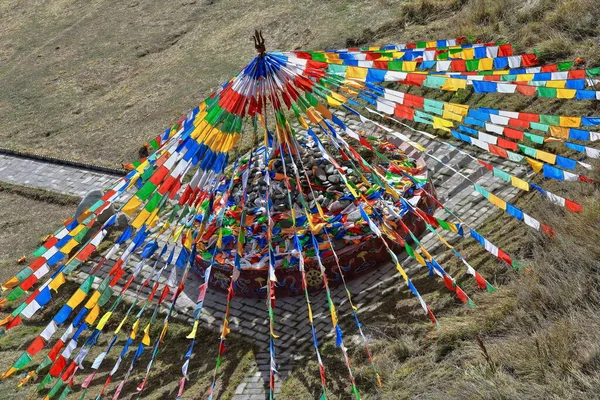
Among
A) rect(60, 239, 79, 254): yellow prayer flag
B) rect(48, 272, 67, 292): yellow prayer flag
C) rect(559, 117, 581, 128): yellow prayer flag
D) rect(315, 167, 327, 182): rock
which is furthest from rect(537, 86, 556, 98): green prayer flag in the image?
rect(48, 272, 67, 292): yellow prayer flag

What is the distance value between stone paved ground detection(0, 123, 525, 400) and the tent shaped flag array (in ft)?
0.55

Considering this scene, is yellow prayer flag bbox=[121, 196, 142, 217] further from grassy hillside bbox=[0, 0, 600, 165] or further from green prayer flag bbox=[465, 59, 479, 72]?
grassy hillside bbox=[0, 0, 600, 165]

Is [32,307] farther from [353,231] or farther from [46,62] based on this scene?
[46,62]

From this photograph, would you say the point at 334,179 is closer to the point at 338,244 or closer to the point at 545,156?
the point at 338,244

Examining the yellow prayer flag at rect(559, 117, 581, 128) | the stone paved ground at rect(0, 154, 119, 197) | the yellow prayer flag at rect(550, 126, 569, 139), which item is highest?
the yellow prayer flag at rect(559, 117, 581, 128)

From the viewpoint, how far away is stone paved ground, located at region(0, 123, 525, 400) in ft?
33.9

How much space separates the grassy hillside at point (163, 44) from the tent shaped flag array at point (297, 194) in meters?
4.43

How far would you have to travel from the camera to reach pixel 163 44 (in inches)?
920

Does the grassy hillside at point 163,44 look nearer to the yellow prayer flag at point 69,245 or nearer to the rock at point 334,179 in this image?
the rock at point 334,179

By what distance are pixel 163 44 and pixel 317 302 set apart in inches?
565

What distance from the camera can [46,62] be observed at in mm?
24422

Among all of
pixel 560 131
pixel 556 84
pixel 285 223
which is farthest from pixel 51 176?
pixel 560 131

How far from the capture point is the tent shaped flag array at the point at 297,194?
9.54 metres

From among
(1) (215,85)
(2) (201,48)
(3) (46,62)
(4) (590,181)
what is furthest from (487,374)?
(3) (46,62)
